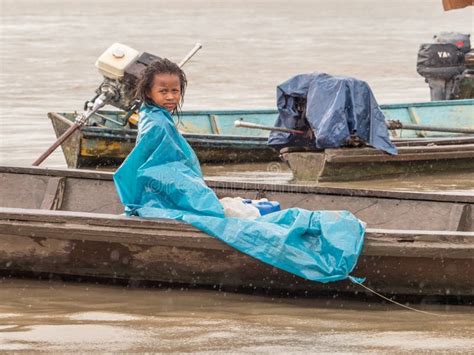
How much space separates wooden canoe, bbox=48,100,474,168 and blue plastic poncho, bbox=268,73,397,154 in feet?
4.23

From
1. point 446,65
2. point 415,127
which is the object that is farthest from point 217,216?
point 446,65

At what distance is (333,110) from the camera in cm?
1053

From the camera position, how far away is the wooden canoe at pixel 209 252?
627 cm

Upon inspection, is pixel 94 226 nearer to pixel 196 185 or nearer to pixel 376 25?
pixel 196 185

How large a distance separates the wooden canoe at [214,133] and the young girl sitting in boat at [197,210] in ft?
16.8

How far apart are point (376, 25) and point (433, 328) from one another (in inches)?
1439

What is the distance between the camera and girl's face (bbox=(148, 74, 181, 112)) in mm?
6488

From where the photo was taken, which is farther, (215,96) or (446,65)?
(215,96)

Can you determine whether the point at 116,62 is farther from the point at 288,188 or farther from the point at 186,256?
the point at 186,256

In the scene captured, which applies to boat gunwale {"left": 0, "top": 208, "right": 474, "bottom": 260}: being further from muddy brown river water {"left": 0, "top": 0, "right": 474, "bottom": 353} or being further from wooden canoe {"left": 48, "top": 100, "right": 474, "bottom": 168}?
wooden canoe {"left": 48, "top": 100, "right": 474, "bottom": 168}

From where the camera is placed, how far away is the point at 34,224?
21.7ft

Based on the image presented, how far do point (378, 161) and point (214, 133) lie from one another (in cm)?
229

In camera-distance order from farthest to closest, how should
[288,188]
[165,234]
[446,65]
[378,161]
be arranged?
[446,65]
[378,161]
[288,188]
[165,234]

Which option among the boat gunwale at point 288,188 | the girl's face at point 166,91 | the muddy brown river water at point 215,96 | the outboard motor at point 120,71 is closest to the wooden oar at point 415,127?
the muddy brown river water at point 215,96
